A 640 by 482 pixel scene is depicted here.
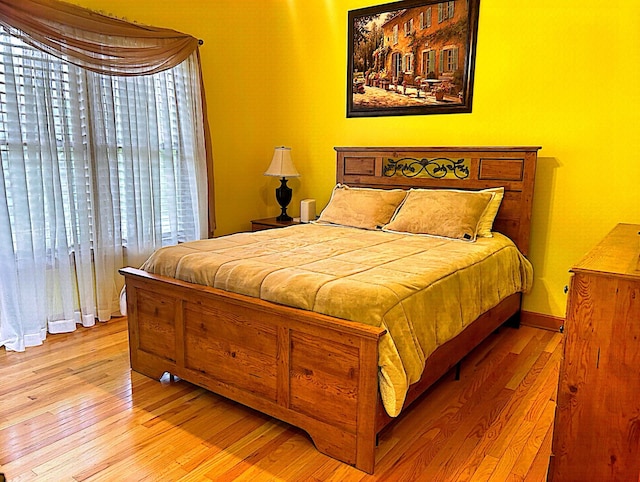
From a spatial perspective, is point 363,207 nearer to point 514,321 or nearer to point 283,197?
point 283,197

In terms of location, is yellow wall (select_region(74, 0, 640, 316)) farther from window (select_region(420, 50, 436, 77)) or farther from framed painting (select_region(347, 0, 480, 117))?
window (select_region(420, 50, 436, 77))

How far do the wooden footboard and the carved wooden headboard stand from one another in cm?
203

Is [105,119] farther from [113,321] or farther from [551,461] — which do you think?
[551,461]

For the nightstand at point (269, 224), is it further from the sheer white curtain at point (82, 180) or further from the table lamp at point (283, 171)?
the sheer white curtain at point (82, 180)

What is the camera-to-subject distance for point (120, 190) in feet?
11.5

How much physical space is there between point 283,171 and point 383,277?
2.37m

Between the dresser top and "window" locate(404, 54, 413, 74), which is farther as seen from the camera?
"window" locate(404, 54, 413, 74)

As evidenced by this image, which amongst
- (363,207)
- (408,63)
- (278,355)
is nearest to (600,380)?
(278,355)

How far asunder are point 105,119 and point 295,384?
2.38 metres

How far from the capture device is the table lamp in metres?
4.27

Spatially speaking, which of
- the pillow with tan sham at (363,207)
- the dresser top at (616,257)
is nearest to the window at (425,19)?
the pillow with tan sham at (363,207)

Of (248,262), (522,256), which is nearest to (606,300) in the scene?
(248,262)

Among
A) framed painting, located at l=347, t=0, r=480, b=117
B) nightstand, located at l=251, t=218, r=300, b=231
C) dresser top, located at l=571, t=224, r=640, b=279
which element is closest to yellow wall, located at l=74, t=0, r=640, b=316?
framed painting, located at l=347, t=0, r=480, b=117

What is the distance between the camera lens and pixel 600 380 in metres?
1.67
